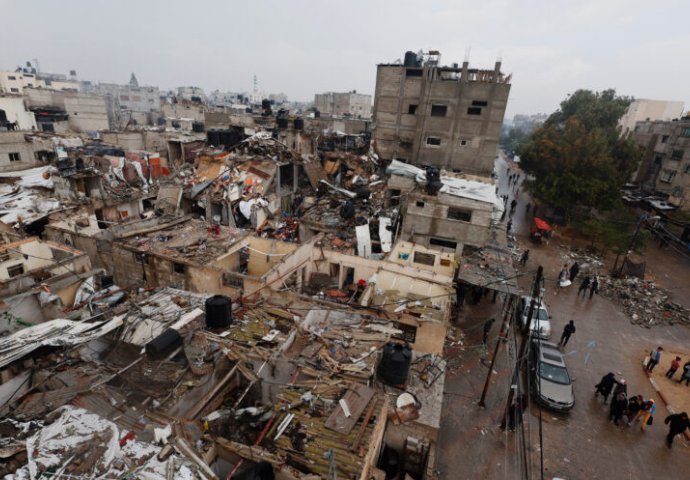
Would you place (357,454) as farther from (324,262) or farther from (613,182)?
(613,182)

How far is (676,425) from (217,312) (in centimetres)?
1617

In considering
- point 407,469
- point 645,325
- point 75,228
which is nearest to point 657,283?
point 645,325

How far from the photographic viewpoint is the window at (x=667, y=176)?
A: 1501 inches

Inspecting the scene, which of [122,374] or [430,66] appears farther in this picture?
[430,66]

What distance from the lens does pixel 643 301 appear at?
22.8m

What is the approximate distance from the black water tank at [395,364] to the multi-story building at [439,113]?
27.4 meters

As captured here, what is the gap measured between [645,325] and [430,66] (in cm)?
2529

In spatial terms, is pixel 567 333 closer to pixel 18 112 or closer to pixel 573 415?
pixel 573 415

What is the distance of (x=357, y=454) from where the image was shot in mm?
7203

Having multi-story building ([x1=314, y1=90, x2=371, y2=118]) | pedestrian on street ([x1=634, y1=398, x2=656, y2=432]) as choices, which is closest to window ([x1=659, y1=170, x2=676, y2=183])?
pedestrian on street ([x1=634, y1=398, x2=656, y2=432])

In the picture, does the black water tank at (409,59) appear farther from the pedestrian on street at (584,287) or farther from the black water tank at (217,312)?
the black water tank at (217,312)

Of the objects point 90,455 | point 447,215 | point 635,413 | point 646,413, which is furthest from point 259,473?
point 447,215

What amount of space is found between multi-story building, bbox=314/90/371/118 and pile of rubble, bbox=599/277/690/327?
7900 cm

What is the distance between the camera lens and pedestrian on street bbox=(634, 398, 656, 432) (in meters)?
13.6
